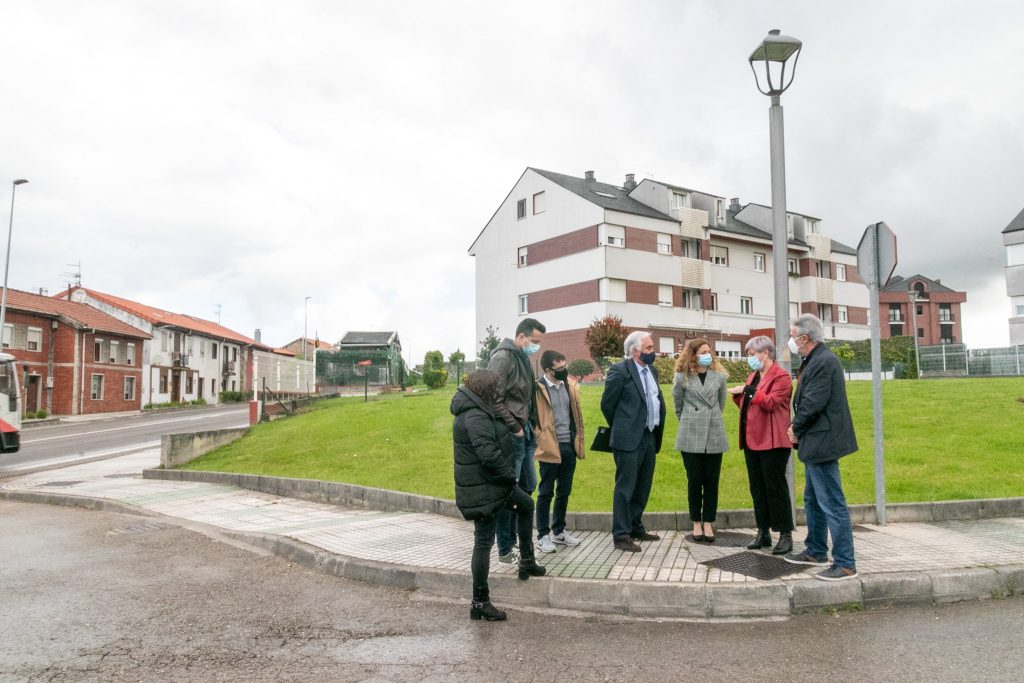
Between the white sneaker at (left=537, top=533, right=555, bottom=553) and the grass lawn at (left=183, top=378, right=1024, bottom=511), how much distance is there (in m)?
1.47

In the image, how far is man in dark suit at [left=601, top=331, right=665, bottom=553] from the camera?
21.2ft

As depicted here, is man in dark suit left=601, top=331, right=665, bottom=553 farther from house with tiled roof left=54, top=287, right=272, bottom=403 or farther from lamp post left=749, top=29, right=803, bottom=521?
house with tiled roof left=54, top=287, right=272, bottom=403

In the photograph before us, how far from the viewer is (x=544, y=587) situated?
17.4 feet

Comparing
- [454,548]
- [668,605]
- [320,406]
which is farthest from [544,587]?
[320,406]

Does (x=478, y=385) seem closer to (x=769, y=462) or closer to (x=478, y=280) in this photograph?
(x=769, y=462)

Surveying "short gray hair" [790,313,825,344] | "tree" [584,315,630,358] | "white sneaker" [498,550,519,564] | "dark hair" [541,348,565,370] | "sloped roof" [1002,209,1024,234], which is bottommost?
"white sneaker" [498,550,519,564]

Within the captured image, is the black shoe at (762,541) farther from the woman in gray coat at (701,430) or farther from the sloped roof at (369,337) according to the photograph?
the sloped roof at (369,337)

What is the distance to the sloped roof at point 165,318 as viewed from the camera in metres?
56.0

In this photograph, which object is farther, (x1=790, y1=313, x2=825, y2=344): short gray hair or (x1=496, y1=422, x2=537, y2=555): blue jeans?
(x1=496, y1=422, x2=537, y2=555): blue jeans

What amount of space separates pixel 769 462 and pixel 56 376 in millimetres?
49678

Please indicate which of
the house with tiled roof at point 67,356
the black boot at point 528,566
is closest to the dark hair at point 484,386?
the black boot at point 528,566

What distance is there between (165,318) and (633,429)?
2527 inches

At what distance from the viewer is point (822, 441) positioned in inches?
218

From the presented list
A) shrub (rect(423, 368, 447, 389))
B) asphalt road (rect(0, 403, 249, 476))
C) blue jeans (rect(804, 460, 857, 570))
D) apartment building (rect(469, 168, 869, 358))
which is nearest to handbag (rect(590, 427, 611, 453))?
blue jeans (rect(804, 460, 857, 570))
